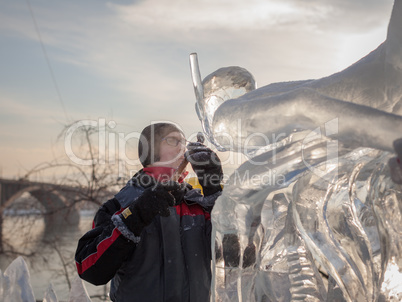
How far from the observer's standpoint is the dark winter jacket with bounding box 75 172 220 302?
2281 millimetres

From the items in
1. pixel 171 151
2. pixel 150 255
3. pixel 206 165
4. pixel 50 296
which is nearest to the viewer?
pixel 150 255

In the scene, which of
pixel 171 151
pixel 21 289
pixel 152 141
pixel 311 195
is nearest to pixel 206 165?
pixel 171 151

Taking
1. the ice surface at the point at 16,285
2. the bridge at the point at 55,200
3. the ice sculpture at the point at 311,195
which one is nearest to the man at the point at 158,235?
the ice surface at the point at 16,285

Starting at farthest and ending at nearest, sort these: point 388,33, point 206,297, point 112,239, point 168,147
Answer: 1. point 168,147
2. point 206,297
3. point 112,239
4. point 388,33

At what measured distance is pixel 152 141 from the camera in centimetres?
268

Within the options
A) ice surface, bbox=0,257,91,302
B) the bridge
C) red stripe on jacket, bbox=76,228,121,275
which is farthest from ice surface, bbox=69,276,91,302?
the bridge

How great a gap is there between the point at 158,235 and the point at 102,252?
0.34m

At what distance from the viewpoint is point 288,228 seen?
1.43 metres

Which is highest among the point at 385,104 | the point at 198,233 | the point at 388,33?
the point at 388,33

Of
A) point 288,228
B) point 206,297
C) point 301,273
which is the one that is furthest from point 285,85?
point 206,297

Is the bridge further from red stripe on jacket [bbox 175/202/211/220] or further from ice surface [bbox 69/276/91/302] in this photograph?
red stripe on jacket [bbox 175/202/211/220]

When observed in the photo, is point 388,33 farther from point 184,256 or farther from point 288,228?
point 184,256

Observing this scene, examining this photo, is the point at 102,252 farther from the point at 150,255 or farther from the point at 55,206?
the point at 55,206

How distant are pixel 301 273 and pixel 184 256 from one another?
115cm
